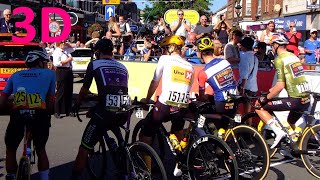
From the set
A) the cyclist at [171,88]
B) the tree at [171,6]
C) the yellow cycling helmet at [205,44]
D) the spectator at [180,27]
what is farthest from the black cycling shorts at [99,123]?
the tree at [171,6]

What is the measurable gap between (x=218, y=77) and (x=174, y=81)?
29.8 inches

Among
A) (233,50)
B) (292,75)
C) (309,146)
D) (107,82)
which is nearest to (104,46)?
(107,82)

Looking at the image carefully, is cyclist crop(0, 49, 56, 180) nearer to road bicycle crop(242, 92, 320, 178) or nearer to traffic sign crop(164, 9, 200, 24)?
road bicycle crop(242, 92, 320, 178)

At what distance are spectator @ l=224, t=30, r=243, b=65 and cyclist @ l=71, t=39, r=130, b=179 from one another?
4291 mm

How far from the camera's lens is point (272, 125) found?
6.88 metres

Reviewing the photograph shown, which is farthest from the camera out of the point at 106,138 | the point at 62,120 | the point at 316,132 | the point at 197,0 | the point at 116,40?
the point at 197,0

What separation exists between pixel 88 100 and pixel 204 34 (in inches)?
311

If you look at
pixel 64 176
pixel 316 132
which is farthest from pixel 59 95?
pixel 316 132

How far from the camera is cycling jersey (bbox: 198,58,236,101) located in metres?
6.33

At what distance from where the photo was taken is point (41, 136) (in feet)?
17.8

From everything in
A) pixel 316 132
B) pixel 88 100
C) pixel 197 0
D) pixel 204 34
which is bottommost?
pixel 316 132

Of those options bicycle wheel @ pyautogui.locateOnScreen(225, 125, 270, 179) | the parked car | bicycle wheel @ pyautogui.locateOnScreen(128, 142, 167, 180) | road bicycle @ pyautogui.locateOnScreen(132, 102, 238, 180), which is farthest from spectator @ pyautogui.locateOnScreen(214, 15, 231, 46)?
the parked car

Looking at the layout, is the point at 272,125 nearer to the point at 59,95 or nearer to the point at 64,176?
the point at 64,176

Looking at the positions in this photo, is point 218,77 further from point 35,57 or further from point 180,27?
point 180,27
